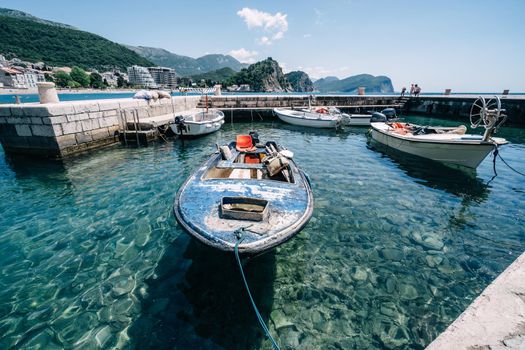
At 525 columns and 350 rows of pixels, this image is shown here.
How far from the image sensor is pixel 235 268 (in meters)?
4.38

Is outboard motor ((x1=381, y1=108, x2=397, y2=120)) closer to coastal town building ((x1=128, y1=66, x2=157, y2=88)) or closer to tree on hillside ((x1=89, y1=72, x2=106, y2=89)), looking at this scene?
tree on hillside ((x1=89, y1=72, x2=106, y2=89))

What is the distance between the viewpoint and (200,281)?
14.8 ft

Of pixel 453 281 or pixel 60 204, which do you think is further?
pixel 60 204

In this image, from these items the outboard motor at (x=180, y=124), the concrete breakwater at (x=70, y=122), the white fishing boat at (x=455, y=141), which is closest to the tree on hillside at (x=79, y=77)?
the concrete breakwater at (x=70, y=122)

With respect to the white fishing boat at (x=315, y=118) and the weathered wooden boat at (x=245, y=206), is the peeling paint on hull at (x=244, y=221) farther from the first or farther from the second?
the white fishing boat at (x=315, y=118)

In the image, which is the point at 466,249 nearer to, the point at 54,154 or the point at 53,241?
the point at 53,241

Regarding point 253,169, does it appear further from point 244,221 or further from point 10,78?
point 10,78

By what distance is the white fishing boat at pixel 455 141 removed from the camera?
8986 mm

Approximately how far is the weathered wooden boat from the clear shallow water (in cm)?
53

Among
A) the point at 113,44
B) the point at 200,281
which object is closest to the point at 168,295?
the point at 200,281

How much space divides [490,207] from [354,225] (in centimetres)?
511

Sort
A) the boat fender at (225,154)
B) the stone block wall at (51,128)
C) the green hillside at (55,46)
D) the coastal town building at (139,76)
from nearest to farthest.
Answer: the boat fender at (225,154)
the stone block wall at (51,128)
the green hillside at (55,46)
the coastal town building at (139,76)

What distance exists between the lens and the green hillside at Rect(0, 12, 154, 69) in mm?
131625

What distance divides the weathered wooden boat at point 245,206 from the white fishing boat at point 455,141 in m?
8.37
